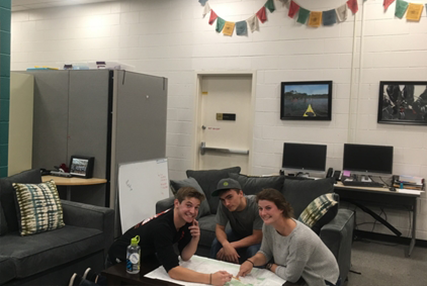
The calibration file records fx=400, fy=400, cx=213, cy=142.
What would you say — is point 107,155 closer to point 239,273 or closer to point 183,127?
point 183,127

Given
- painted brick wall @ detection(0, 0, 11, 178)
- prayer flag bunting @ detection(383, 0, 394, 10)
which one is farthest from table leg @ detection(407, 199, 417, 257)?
painted brick wall @ detection(0, 0, 11, 178)

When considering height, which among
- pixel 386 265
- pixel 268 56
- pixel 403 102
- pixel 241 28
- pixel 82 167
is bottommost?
pixel 386 265

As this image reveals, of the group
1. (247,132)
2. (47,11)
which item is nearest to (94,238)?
(247,132)

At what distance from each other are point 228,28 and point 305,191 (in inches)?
113

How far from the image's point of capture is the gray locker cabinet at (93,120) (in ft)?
13.7

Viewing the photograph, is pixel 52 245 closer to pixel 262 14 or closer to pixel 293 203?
pixel 293 203

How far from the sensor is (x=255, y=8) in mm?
5293

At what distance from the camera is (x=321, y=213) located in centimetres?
298

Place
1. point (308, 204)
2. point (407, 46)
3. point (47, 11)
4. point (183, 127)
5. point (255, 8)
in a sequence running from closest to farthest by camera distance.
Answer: point (308, 204), point (407, 46), point (255, 8), point (183, 127), point (47, 11)

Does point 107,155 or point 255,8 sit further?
point 255,8

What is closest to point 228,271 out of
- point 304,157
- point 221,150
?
point 304,157

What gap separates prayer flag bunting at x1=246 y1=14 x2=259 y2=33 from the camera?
17.3 ft

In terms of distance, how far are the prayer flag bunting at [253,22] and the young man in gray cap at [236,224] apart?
9.92ft

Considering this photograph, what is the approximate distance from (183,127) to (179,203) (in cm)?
353
